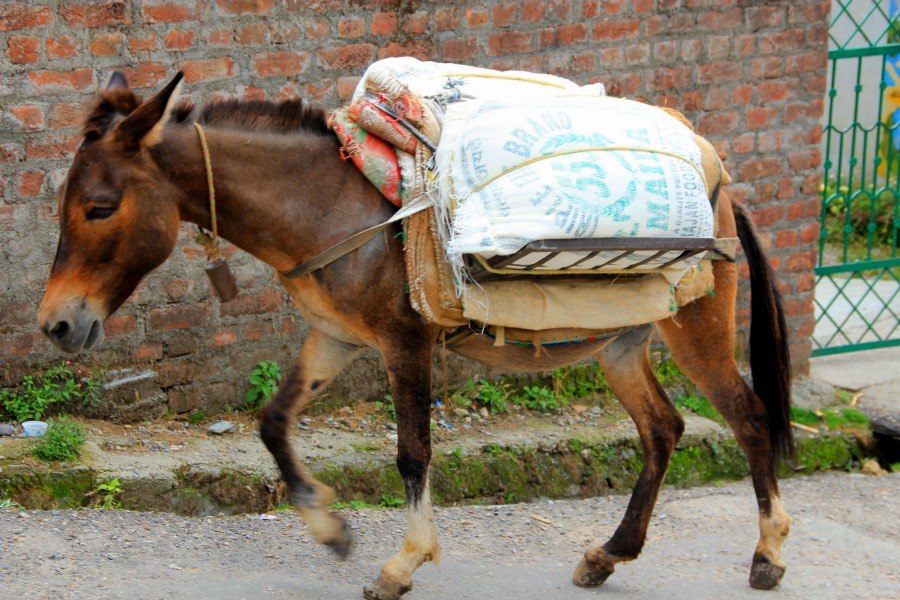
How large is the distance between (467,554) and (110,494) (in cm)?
144

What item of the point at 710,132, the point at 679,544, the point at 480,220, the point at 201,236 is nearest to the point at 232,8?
the point at 201,236

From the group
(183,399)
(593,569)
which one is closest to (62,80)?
(183,399)

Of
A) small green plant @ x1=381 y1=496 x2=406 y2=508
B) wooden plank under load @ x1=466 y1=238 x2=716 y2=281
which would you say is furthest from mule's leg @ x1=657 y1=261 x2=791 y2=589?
small green plant @ x1=381 y1=496 x2=406 y2=508

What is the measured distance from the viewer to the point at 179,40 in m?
4.50

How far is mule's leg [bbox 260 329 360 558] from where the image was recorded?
336 centimetres

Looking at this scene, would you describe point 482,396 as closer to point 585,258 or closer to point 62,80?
point 585,258

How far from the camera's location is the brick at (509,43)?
5098 mm

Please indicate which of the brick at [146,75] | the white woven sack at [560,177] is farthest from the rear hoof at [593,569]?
the brick at [146,75]

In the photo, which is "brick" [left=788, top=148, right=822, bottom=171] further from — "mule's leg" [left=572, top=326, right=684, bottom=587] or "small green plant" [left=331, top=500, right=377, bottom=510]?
"small green plant" [left=331, top=500, right=377, bottom=510]

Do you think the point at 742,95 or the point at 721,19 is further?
the point at 742,95

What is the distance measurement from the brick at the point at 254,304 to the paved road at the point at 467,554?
1.07m

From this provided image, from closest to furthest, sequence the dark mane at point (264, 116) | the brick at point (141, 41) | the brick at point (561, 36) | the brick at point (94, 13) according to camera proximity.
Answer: the dark mane at point (264, 116) < the brick at point (94, 13) < the brick at point (141, 41) < the brick at point (561, 36)

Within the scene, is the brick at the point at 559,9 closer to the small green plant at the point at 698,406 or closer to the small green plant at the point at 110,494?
the small green plant at the point at 698,406

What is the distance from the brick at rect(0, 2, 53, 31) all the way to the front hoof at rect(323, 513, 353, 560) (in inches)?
95.6
